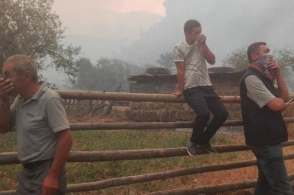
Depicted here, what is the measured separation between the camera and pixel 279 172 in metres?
3.40

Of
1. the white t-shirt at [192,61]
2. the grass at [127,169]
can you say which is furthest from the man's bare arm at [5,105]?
the grass at [127,169]

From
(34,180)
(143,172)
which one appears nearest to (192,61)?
(34,180)

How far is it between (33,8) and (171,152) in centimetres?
2553

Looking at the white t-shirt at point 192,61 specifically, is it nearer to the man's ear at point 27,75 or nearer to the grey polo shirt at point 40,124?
→ the grey polo shirt at point 40,124

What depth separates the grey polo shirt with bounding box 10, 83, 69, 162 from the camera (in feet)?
8.13

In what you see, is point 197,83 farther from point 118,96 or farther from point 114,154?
point 114,154

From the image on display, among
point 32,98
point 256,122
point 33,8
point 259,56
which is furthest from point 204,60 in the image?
point 33,8

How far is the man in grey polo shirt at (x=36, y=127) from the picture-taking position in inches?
97.0

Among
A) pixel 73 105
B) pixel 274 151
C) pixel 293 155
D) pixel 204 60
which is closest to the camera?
pixel 274 151

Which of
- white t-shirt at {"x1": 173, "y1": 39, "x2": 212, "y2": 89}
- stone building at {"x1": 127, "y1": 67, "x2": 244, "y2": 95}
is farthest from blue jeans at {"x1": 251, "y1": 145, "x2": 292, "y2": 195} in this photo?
stone building at {"x1": 127, "y1": 67, "x2": 244, "y2": 95}

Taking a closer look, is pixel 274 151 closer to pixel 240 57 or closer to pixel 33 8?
pixel 33 8

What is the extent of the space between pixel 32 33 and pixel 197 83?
25.5 meters

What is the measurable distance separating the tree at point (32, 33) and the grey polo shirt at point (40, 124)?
2451 centimetres

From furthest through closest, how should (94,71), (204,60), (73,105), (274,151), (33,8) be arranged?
(94,71) → (33,8) → (73,105) → (204,60) → (274,151)
